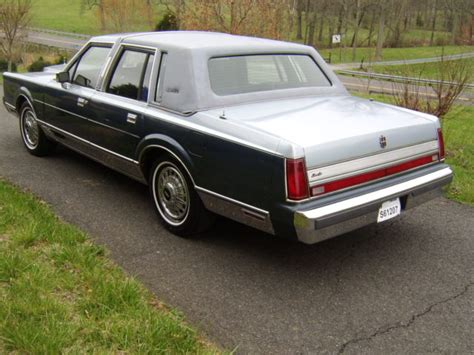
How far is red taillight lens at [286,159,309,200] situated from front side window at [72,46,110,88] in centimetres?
274

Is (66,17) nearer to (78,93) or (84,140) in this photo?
(78,93)

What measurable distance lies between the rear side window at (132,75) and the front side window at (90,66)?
34cm

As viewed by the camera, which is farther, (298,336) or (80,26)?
(80,26)

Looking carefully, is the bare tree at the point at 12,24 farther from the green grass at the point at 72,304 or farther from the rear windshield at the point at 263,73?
the green grass at the point at 72,304

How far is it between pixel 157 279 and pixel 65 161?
10.8 ft

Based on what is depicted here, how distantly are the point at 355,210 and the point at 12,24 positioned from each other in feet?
67.4

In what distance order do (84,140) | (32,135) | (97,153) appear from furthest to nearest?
(32,135)
(84,140)
(97,153)

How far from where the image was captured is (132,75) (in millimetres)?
4664

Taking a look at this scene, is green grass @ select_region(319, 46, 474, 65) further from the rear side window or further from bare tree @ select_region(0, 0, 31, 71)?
the rear side window

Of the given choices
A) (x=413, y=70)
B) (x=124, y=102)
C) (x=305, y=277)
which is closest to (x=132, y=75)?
(x=124, y=102)

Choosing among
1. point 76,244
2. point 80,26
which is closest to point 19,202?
point 76,244

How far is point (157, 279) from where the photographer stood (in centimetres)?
354

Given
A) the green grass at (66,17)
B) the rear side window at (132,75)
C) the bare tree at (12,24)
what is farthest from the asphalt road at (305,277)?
the green grass at (66,17)

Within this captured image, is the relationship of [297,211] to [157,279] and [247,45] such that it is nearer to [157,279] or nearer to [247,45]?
[157,279]
